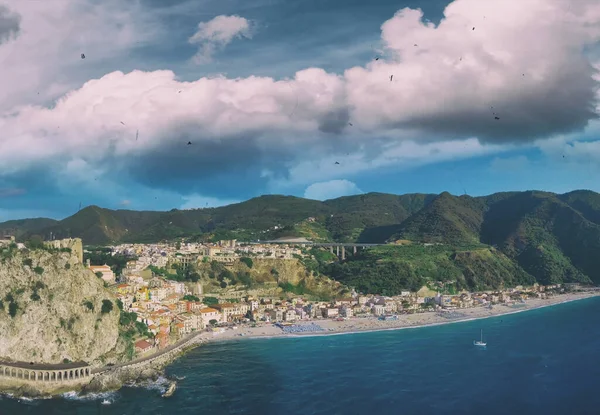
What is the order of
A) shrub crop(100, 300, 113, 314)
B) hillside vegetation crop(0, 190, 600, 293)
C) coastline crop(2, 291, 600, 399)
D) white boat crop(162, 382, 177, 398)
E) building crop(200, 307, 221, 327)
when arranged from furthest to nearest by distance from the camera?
1. hillside vegetation crop(0, 190, 600, 293)
2. building crop(200, 307, 221, 327)
3. shrub crop(100, 300, 113, 314)
4. coastline crop(2, 291, 600, 399)
5. white boat crop(162, 382, 177, 398)

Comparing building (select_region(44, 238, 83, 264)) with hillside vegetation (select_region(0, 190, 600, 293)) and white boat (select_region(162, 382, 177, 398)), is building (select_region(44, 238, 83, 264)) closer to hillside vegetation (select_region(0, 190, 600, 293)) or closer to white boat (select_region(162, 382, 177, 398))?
white boat (select_region(162, 382, 177, 398))

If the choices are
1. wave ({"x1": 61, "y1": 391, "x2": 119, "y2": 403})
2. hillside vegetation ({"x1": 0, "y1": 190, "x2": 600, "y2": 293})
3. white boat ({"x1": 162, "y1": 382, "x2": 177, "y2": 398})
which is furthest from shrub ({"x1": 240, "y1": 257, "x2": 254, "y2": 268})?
wave ({"x1": 61, "y1": 391, "x2": 119, "y2": 403})

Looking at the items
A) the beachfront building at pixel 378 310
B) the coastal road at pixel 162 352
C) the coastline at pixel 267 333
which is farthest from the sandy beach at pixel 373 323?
the beachfront building at pixel 378 310

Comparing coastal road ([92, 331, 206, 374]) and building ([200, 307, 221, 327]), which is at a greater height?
building ([200, 307, 221, 327])

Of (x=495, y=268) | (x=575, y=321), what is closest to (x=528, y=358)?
(x=575, y=321)

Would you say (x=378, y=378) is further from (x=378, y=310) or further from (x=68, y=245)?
(x=378, y=310)

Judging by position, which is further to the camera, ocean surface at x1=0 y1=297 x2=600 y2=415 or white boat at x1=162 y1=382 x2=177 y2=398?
white boat at x1=162 y1=382 x2=177 y2=398

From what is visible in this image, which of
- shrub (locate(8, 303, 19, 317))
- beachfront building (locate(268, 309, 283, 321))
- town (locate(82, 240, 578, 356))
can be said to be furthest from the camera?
beachfront building (locate(268, 309, 283, 321))
